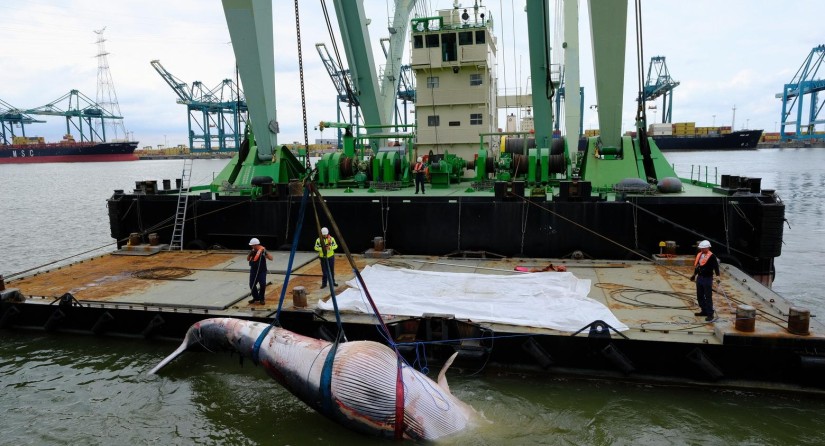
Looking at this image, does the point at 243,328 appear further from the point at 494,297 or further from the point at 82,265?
the point at 82,265

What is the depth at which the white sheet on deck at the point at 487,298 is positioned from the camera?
9172 millimetres

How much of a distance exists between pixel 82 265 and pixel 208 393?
833 centimetres

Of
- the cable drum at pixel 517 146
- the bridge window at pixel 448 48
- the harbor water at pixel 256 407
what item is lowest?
the harbor water at pixel 256 407

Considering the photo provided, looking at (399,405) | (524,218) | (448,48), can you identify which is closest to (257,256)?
(399,405)

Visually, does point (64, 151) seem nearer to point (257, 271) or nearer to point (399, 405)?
point (257, 271)

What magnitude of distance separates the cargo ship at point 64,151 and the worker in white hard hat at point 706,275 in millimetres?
129271

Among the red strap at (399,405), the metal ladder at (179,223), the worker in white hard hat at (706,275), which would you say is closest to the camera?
the red strap at (399,405)

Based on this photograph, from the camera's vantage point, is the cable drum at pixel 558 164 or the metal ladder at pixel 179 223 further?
the cable drum at pixel 558 164

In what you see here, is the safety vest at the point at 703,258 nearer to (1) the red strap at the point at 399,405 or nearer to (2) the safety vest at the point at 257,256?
(1) the red strap at the point at 399,405

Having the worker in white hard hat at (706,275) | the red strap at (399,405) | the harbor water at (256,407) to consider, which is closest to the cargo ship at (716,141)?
the worker in white hard hat at (706,275)

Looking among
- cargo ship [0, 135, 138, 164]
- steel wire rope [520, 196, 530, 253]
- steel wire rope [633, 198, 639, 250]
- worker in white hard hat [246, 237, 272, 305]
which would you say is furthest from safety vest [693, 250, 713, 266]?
cargo ship [0, 135, 138, 164]

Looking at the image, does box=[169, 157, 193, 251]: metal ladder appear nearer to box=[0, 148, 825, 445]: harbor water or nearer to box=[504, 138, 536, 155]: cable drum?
box=[0, 148, 825, 445]: harbor water

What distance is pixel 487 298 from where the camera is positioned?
33.7 feet

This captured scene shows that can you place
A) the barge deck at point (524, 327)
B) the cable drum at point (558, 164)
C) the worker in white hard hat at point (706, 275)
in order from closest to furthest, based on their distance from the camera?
the barge deck at point (524, 327) → the worker in white hard hat at point (706, 275) → the cable drum at point (558, 164)
